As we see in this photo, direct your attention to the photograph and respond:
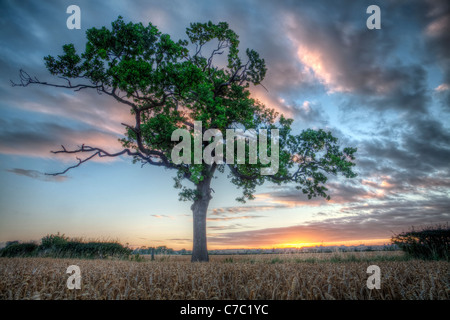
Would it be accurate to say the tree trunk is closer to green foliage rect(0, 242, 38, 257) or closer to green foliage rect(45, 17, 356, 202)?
green foliage rect(45, 17, 356, 202)

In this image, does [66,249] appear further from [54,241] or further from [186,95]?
[186,95]

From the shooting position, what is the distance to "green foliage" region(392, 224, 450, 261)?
1398 cm

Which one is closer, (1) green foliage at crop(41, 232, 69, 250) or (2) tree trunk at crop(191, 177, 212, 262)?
(2) tree trunk at crop(191, 177, 212, 262)

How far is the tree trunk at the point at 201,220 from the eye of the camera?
55.9ft

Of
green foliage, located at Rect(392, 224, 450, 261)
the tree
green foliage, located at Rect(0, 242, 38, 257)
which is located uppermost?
the tree

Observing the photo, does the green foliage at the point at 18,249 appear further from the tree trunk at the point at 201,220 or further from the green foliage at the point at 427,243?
the green foliage at the point at 427,243

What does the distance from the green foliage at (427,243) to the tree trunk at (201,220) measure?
13426mm

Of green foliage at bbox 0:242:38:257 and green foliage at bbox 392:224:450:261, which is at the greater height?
green foliage at bbox 392:224:450:261

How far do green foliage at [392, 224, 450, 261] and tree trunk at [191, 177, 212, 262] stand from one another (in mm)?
13426

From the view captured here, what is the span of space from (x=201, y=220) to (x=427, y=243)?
14.6 metres

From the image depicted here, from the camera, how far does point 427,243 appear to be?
1467 cm

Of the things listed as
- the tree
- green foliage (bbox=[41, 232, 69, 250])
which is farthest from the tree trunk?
green foliage (bbox=[41, 232, 69, 250])
